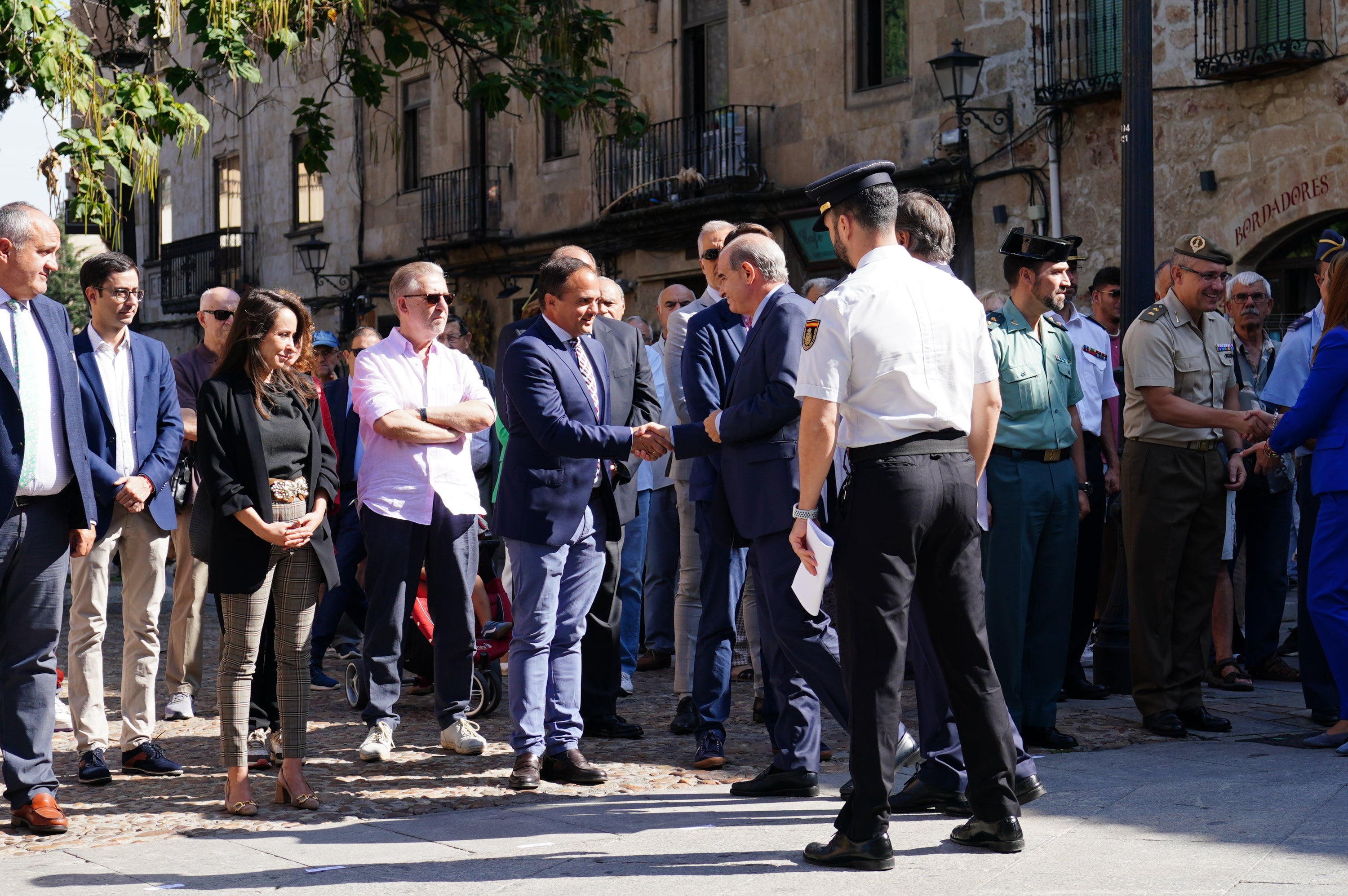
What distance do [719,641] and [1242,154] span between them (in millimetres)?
9794

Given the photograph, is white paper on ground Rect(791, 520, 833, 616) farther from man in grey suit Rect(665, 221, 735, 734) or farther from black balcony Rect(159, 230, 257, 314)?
black balcony Rect(159, 230, 257, 314)

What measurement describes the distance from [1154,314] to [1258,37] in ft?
26.9

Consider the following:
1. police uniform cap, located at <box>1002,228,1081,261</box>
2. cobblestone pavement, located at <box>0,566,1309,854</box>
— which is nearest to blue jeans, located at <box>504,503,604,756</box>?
cobblestone pavement, located at <box>0,566,1309,854</box>

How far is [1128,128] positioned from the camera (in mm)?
8172

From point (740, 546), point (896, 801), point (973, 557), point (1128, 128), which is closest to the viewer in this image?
point (973, 557)

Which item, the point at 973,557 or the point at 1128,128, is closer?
the point at 973,557

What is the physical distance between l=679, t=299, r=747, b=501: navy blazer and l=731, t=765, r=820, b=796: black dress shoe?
1236mm

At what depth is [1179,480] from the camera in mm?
7105

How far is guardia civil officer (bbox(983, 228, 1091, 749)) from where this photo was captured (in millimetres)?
6504

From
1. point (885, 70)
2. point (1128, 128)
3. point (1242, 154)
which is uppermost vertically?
point (885, 70)

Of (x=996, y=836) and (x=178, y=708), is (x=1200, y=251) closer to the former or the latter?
(x=996, y=836)

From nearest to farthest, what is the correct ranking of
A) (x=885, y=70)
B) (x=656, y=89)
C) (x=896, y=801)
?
(x=896, y=801), (x=885, y=70), (x=656, y=89)

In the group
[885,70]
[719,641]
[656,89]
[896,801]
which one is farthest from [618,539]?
[656,89]

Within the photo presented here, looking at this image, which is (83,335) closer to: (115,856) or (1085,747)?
(115,856)
